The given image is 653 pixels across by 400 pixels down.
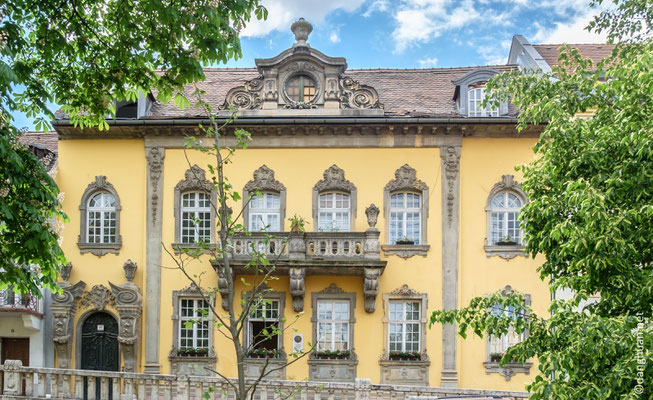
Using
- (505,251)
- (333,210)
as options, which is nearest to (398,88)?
(333,210)

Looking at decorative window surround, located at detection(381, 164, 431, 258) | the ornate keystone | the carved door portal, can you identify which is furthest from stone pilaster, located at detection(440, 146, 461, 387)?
the carved door portal

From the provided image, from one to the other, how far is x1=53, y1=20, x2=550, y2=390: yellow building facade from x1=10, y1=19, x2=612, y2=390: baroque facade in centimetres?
4

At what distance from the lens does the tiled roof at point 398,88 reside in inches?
854

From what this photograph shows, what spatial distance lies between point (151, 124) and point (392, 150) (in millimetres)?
6803

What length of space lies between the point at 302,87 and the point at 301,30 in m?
1.73

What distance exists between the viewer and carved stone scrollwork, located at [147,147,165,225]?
21219mm

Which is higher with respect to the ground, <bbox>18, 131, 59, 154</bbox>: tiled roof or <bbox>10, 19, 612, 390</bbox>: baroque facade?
<bbox>18, 131, 59, 154</bbox>: tiled roof

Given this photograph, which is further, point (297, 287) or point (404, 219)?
point (404, 219)

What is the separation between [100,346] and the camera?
2100 centimetres

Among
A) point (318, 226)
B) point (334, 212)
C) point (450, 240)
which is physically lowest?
point (450, 240)

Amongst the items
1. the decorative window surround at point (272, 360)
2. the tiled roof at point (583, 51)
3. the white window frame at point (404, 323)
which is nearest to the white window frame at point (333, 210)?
the decorative window surround at point (272, 360)

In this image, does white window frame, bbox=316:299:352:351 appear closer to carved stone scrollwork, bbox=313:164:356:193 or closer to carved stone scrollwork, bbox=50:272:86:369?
carved stone scrollwork, bbox=313:164:356:193

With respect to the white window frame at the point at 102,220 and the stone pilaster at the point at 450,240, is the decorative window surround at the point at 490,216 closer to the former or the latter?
the stone pilaster at the point at 450,240

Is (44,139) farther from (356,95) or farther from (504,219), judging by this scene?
(504,219)
